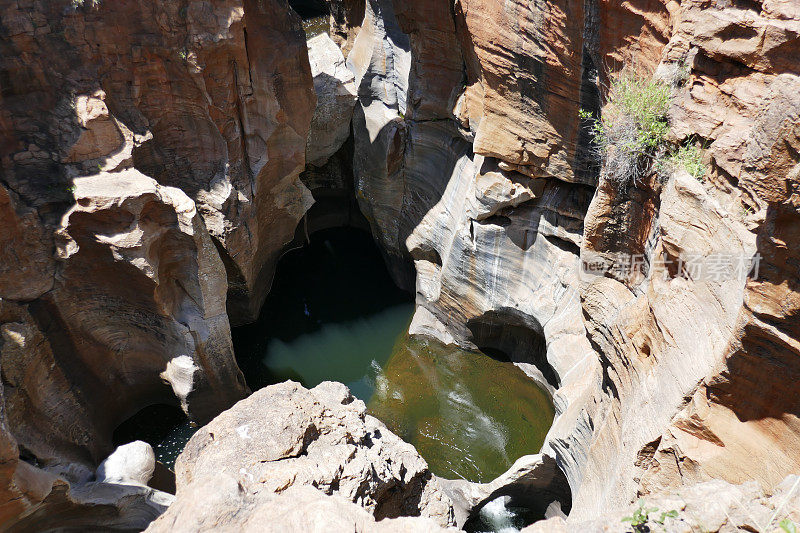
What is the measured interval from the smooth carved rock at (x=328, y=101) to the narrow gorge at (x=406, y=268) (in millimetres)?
66

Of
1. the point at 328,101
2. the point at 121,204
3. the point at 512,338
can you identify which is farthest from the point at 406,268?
the point at 121,204

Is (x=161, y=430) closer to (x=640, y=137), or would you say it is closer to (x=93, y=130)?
(x=93, y=130)

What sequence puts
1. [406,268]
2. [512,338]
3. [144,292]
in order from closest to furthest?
[144,292] → [512,338] → [406,268]

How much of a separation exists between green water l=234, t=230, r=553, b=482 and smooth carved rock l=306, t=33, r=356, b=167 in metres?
2.33

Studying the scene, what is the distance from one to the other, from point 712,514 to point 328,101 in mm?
9472

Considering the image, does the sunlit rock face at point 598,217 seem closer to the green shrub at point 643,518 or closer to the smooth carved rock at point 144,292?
the green shrub at point 643,518

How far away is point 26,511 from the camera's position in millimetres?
5156

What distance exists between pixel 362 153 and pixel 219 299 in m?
4.42

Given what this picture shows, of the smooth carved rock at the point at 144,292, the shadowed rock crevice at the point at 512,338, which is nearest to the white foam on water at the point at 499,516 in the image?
the shadowed rock crevice at the point at 512,338

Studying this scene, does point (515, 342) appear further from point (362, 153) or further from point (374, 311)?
point (362, 153)

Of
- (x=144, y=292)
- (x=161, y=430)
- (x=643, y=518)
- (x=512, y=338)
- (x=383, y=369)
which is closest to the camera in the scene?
(x=643, y=518)

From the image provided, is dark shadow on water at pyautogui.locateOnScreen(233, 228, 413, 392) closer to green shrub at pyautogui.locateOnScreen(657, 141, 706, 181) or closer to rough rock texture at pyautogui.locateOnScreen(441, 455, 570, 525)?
rough rock texture at pyautogui.locateOnScreen(441, 455, 570, 525)

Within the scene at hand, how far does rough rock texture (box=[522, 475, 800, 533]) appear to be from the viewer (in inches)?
113

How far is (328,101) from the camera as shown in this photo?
35.5 feet
